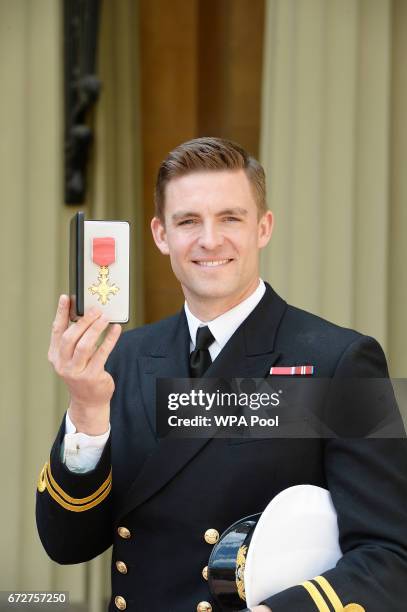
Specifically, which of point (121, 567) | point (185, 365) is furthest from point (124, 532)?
point (185, 365)

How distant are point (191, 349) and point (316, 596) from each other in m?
0.40

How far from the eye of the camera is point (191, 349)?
132 centimetres

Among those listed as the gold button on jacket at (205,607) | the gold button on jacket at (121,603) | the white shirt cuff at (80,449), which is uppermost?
the white shirt cuff at (80,449)

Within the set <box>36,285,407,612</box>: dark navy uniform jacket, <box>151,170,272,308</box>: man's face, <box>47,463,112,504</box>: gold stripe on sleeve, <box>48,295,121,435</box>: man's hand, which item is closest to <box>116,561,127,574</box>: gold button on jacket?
<box>36,285,407,612</box>: dark navy uniform jacket

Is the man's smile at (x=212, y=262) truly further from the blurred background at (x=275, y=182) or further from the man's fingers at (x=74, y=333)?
the blurred background at (x=275, y=182)

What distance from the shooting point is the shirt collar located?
1.27 m

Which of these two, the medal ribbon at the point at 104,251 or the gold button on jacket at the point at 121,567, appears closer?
the medal ribbon at the point at 104,251

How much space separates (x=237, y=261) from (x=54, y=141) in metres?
1.04

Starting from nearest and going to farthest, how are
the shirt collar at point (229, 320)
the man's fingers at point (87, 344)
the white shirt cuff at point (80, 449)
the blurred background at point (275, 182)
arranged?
the man's fingers at point (87, 344) < the white shirt cuff at point (80, 449) < the shirt collar at point (229, 320) < the blurred background at point (275, 182)

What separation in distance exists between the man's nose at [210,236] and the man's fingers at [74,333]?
8.3 inches

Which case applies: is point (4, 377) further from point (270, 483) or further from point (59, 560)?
point (270, 483)

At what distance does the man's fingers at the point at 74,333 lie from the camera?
1040 mm

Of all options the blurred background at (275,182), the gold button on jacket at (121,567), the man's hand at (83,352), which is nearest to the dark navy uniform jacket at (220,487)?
the gold button on jacket at (121,567)

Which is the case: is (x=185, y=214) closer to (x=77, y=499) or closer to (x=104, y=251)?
(x=104, y=251)
